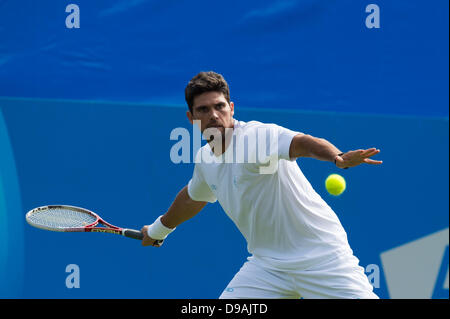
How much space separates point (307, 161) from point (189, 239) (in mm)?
926

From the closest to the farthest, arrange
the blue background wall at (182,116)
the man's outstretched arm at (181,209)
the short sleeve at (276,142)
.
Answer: the short sleeve at (276,142) → the man's outstretched arm at (181,209) → the blue background wall at (182,116)

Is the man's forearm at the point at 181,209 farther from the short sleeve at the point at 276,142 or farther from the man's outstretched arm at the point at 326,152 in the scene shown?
the man's outstretched arm at the point at 326,152

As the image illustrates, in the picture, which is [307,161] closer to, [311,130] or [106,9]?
[311,130]

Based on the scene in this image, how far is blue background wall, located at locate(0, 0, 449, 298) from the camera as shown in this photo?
4.46m

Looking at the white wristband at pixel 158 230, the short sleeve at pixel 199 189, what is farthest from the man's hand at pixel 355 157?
the white wristband at pixel 158 230

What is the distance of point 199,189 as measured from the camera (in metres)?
3.47

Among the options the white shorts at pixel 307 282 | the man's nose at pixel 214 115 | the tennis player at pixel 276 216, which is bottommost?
the white shorts at pixel 307 282

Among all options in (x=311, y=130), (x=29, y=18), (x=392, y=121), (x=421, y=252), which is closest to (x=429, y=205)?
(x=421, y=252)

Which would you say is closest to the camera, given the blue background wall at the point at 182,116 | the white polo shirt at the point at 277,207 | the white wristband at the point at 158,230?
the white polo shirt at the point at 277,207

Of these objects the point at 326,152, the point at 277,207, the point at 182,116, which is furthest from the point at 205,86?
the point at 182,116

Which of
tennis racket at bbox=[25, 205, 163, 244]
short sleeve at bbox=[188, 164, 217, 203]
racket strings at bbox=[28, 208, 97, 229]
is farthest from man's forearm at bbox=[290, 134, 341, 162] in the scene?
racket strings at bbox=[28, 208, 97, 229]

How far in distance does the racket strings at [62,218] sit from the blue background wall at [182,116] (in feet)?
1.41

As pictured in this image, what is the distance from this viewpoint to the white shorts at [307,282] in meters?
2.92

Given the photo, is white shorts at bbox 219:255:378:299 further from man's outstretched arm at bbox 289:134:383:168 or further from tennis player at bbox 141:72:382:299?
man's outstretched arm at bbox 289:134:383:168
